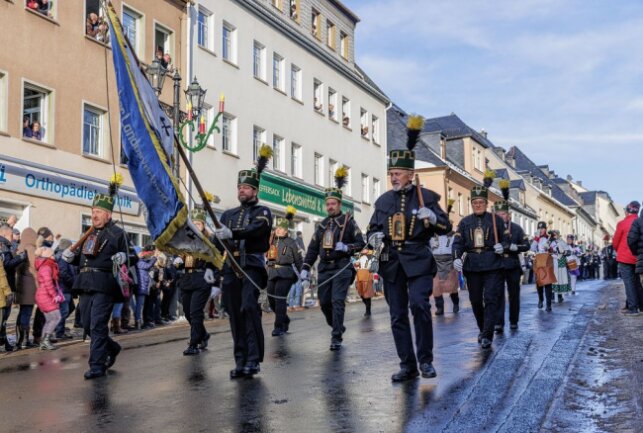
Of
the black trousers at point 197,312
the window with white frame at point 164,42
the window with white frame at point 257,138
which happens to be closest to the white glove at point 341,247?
the black trousers at point 197,312

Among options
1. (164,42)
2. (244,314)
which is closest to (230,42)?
(164,42)

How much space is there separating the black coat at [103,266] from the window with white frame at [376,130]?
123 feet

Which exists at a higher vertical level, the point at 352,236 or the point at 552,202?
the point at 552,202

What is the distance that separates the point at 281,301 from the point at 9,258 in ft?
14.3

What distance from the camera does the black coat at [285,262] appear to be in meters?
14.3

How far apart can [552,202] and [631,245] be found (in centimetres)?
8282

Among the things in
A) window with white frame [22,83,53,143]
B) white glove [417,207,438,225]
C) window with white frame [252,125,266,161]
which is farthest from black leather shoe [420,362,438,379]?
window with white frame [252,125,266,161]

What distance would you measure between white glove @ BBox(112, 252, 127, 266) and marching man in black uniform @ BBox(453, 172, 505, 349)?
4.39m

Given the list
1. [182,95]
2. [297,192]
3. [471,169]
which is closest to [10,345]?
[182,95]

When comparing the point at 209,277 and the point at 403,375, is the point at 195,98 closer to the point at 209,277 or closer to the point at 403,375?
the point at 209,277

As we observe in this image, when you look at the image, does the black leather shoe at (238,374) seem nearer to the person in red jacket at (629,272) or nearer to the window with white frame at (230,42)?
the person in red jacket at (629,272)

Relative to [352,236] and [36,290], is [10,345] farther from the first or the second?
[352,236]

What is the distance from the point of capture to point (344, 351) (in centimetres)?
1078

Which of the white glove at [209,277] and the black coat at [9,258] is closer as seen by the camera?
the white glove at [209,277]
